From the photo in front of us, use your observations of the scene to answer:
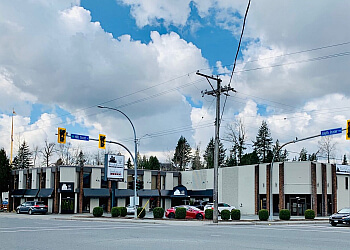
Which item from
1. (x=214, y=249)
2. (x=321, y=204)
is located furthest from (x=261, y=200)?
(x=214, y=249)

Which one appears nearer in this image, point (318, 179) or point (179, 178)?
point (318, 179)

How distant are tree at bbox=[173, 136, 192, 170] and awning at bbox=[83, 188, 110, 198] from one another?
56833mm

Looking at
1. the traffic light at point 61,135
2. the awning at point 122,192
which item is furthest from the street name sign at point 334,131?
the awning at point 122,192

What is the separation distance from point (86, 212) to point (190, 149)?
71.1 metres

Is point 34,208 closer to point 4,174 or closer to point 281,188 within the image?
point 4,174

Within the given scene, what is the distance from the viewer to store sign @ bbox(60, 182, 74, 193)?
167ft

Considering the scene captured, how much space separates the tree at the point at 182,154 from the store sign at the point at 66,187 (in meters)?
60.3

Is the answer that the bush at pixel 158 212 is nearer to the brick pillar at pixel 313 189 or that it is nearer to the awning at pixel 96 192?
the awning at pixel 96 192

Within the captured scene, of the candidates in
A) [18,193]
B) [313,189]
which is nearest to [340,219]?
[313,189]

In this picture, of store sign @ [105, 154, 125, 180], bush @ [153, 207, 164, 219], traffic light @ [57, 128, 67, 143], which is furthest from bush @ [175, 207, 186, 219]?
store sign @ [105, 154, 125, 180]

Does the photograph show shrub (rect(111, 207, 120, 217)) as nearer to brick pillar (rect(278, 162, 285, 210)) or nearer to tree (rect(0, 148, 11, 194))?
brick pillar (rect(278, 162, 285, 210))

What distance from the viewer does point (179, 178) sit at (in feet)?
206

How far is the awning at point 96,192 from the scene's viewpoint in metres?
52.3

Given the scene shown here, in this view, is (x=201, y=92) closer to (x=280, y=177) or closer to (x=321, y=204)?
(x=280, y=177)
